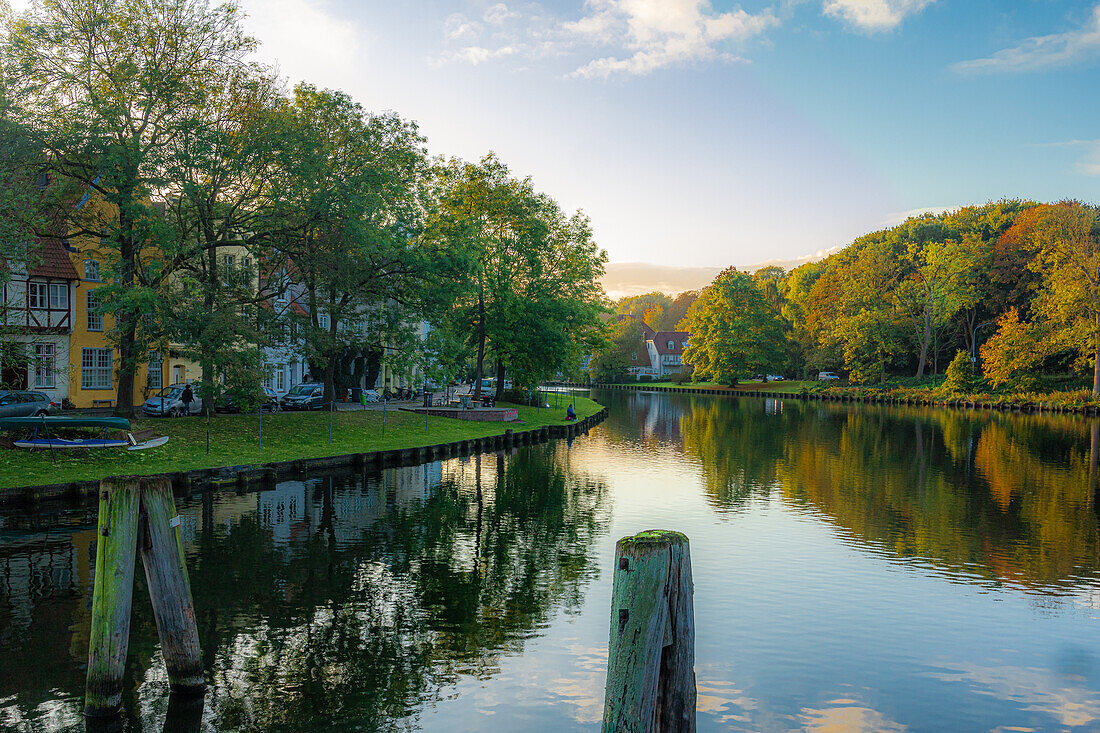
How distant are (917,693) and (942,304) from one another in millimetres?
85547

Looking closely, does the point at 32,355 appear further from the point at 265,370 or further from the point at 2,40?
the point at 2,40

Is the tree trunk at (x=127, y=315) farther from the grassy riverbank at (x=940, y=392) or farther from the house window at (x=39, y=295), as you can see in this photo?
the grassy riverbank at (x=940, y=392)

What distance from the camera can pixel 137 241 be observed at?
27.0 metres

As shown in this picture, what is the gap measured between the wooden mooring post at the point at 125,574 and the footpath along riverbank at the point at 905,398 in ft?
251

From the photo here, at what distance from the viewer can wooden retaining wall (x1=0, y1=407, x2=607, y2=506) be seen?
64.2ft

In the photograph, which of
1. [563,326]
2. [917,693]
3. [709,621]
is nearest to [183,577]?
[709,621]

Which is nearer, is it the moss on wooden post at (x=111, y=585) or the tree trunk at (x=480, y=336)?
the moss on wooden post at (x=111, y=585)

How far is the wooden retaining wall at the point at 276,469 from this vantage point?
19.6m

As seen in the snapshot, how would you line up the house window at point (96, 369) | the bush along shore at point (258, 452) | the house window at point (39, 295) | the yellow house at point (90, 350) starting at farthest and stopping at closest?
the house window at point (96, 369)
the yellow house at point (90, 350)
the house window at point (39, 295)
the bush along shore at point (258, 452)

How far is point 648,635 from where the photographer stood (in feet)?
18.1

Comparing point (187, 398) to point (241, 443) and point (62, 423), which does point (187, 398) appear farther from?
point (62, 423)

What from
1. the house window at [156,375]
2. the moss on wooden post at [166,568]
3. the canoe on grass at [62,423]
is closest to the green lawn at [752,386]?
the house window at [156,375]

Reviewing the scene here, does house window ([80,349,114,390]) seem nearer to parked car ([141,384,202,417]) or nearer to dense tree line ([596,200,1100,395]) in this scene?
parked car ([141,384,202,417])

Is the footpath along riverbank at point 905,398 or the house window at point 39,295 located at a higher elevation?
the house window at point 39,295
